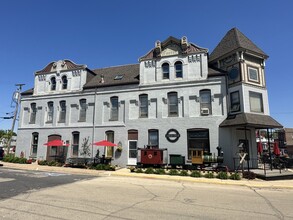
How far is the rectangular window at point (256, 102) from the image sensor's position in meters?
18.7

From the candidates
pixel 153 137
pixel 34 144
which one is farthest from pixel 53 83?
pixel 153 137

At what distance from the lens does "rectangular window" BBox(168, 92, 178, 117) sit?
21.2 m

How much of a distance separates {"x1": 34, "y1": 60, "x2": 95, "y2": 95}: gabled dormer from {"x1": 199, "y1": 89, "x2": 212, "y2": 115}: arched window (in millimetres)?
13606

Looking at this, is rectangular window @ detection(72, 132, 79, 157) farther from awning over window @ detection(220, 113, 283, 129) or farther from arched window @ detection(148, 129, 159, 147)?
awning over window @ detection(220, 113, 283, 129)

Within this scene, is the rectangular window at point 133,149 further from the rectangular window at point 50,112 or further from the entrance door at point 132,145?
the rectangular window at point 50,112

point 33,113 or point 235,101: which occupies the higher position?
point 33,113

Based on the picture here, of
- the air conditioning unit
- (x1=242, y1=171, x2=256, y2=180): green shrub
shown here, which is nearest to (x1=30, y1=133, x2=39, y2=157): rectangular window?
the air conditioning unit

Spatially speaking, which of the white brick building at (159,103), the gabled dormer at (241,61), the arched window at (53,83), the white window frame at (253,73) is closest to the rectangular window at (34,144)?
the white brick building at (159,103)

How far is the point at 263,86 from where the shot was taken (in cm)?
1966

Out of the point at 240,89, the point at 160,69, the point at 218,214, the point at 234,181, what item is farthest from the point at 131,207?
the point at 160,69

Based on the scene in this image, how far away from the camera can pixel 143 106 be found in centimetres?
2244

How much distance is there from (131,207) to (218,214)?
273cm

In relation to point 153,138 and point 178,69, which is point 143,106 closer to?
point 153,138

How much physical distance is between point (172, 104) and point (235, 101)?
575 centimetres
